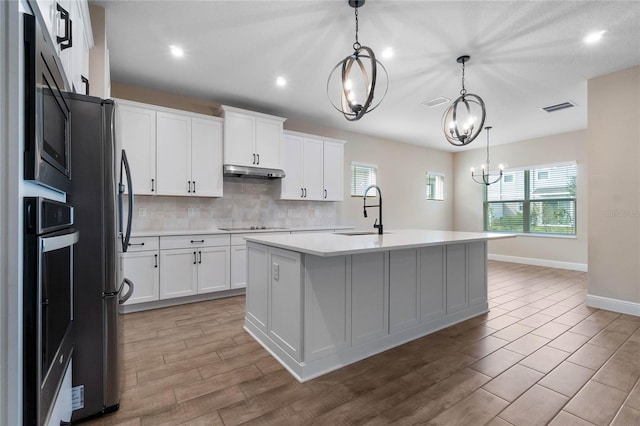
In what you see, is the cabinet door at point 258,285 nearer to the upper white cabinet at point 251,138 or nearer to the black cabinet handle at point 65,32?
the black cabinet handle at point 65,32

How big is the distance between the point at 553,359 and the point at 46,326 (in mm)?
3142

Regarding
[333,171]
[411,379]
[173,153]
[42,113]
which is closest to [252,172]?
[173,153]

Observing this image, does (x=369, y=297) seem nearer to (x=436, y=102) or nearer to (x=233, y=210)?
(x=233, y=210)


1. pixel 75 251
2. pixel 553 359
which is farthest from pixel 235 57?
pixel 553 359

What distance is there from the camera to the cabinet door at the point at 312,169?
16.6 ft

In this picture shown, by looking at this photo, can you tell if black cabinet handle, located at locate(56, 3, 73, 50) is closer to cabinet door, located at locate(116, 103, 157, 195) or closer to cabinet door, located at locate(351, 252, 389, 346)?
cabinet door, located at locate(351, 252, 389, 346)

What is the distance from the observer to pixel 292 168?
4.93 meters

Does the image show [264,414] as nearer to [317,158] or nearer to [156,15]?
[156,15]

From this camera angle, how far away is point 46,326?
0.90m

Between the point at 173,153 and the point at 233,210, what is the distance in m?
1.19

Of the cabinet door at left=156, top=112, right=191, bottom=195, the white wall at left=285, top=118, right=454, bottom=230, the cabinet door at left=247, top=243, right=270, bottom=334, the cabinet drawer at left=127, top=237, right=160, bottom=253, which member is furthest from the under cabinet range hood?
the cabinet door at left=247, top=243, right=270, bottom=334

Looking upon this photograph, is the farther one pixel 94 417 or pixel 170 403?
pixel 170 403

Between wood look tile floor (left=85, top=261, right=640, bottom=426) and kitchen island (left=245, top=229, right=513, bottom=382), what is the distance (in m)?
0.13

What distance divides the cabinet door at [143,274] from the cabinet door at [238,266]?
35.2 inches
